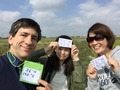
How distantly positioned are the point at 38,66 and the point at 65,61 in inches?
87.5

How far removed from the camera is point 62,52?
464cm

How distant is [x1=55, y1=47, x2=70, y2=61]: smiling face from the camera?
4.62 metres

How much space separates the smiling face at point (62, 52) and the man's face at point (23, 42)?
202 cm

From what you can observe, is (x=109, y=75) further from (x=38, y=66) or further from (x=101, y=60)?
(x=38, y=66)

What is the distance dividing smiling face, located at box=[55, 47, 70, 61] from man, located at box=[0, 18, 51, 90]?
6.37ft

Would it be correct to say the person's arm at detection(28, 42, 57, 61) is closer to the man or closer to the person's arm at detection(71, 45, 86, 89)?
the person's arm at detection(71, 45, 86, 89)

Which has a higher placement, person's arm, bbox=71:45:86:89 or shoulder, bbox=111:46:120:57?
shoulder, bbox=111:46:120:57

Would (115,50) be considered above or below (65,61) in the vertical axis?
above

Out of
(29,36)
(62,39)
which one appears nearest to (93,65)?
(62,39)

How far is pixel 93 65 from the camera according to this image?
12.5 ft

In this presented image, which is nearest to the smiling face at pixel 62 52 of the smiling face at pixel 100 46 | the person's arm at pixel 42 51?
the person's arm at pixel 42 51

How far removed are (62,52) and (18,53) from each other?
217 centimetres

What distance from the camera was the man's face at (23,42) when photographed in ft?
8.29

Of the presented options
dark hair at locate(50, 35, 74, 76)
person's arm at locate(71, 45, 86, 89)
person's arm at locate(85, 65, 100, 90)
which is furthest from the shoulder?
dark hair at locate(50, 35, 74, 76)
